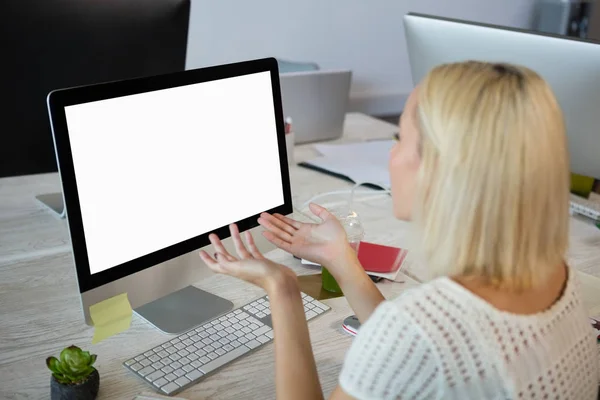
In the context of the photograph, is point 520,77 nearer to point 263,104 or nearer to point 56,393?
point 263,104

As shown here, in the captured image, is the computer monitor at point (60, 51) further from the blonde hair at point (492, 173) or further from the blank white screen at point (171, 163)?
the blonde hair at point (492, 173)

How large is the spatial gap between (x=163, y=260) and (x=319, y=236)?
0.26 metres

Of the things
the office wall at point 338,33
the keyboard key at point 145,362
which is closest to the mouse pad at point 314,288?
the keyboard key at point 145,362

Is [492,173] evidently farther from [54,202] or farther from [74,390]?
[54,202]

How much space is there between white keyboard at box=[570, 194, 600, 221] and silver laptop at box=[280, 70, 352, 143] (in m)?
0.79

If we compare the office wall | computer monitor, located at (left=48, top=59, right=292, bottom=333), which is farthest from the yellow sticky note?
the office wall

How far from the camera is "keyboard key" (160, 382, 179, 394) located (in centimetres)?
99

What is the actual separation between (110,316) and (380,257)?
0.60m

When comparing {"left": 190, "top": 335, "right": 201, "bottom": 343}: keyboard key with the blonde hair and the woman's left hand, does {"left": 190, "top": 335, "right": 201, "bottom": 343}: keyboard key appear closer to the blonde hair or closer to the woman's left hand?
the woman's left hand

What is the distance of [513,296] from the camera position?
0.82m

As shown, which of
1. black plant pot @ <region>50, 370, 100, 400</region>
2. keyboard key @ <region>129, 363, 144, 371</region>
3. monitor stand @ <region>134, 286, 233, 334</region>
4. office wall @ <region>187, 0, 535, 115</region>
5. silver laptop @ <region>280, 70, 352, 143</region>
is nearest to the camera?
black plant pot @ <region>50, 370, 100, 400</region>

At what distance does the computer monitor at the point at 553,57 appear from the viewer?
1.44m

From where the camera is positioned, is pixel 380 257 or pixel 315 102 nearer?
pixel 380 257

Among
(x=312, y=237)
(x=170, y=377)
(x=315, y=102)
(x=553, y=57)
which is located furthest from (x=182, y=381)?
(x=315, y=102)
